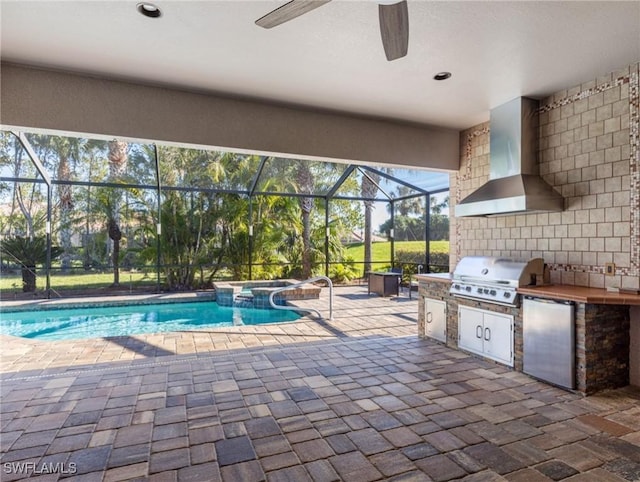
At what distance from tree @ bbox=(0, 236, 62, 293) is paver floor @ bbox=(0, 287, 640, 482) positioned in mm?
4814

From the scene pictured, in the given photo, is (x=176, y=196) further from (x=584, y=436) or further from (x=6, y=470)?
(x=584, y=436)

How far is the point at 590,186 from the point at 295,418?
12.5 feet

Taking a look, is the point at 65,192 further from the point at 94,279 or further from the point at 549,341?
the point at 549,341

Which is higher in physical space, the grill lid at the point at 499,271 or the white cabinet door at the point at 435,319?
the grill lid at the point at 499,271

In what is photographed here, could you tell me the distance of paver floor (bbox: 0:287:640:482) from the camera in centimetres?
229

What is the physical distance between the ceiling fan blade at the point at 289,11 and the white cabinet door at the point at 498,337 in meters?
3.59

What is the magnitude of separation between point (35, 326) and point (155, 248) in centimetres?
332

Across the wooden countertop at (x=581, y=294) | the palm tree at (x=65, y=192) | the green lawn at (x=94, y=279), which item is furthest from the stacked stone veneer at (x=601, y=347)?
the palm tree at (x=65, y=192)

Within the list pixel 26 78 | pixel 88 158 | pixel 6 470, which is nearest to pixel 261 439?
pixel 6 470

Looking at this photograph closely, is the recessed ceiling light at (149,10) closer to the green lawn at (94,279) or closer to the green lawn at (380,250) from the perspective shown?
the green lawn at (94,279)

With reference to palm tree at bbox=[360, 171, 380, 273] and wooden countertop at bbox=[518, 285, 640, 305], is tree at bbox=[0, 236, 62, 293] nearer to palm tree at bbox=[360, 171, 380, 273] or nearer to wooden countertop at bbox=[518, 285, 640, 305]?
palm tree at bbox=[360, 171, 380, 273]

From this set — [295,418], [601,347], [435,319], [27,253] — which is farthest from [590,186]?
[27,253]

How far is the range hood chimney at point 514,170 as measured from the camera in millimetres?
4207

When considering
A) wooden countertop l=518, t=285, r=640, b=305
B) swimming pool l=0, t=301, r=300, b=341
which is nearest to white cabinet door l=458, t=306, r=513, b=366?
wooden countertop l=518, t=285, r=640, b=305
